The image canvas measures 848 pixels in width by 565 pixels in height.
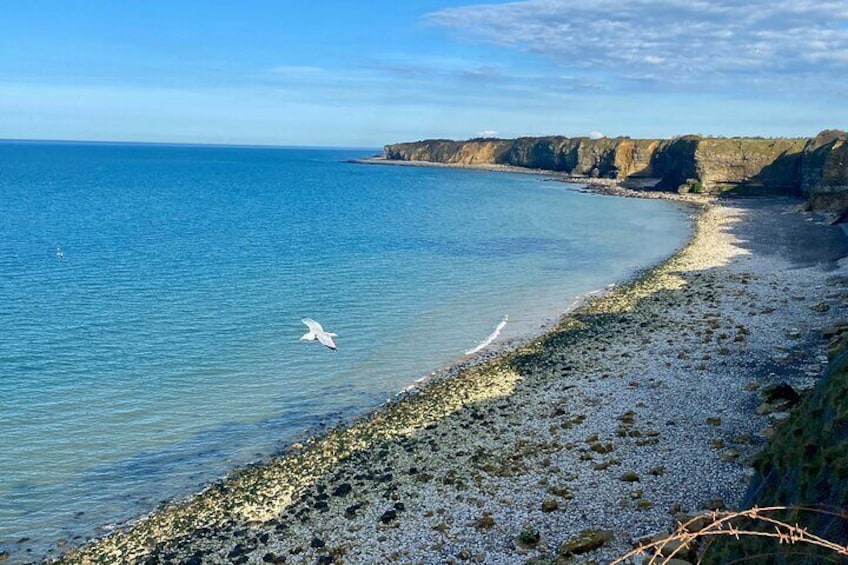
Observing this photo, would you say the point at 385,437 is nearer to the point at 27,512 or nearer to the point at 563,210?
the point at 27,512

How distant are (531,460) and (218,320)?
21.6 m

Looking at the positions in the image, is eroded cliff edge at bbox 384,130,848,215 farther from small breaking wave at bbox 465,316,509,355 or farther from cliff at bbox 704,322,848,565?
cliff at bbox 704,322,848,565

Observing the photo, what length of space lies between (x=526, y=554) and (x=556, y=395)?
10.3 meters

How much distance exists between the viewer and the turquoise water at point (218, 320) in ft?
67.8

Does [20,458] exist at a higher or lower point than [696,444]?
lower

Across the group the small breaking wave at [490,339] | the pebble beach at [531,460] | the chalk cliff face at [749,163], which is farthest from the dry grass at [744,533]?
the chalk cliff face at [749,163]

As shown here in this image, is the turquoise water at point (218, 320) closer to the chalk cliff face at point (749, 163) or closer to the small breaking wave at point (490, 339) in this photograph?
the small breaking wave at point (490, 339)

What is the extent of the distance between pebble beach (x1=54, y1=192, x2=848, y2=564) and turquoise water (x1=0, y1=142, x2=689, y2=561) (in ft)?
7.08

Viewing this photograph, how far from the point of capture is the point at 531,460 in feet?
61.7

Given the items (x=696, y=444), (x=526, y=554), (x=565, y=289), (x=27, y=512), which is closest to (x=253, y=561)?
(x=526, y=554)

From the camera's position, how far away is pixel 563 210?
9262 cm

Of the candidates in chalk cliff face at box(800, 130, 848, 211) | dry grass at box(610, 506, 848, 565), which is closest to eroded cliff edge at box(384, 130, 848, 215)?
chalk cliff face at box(800, 130, 848, 211)

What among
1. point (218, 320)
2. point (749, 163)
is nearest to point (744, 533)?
point (218, 320)

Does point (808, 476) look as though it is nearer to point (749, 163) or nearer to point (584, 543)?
point (584, 543)
